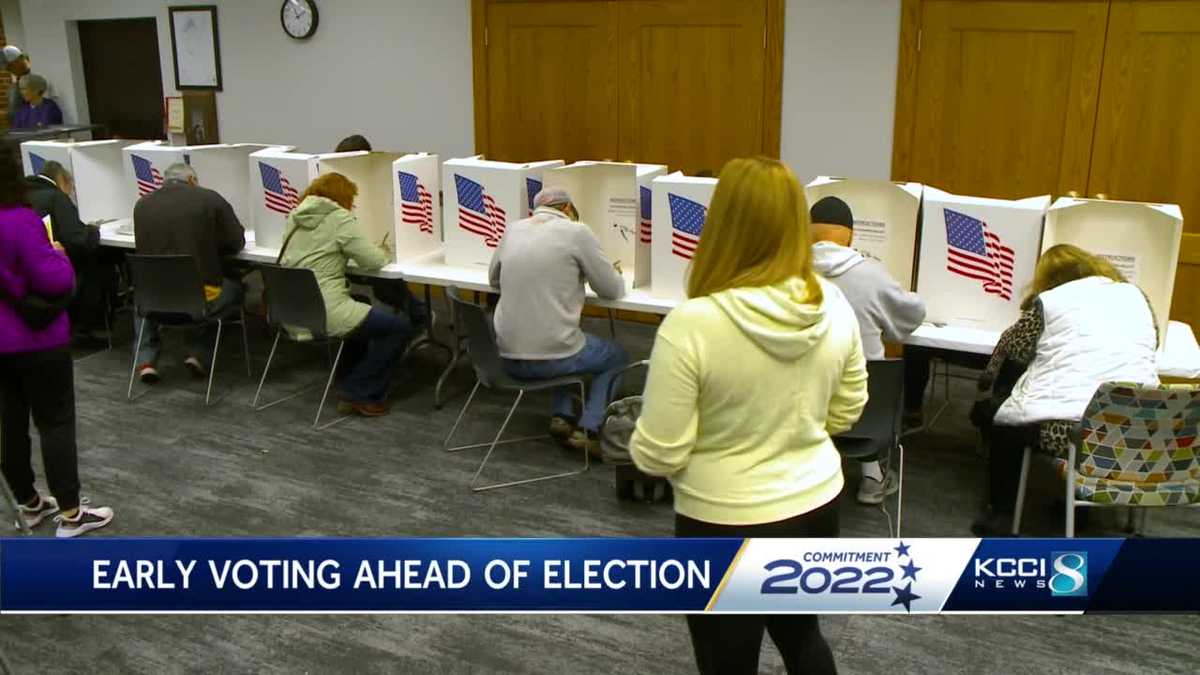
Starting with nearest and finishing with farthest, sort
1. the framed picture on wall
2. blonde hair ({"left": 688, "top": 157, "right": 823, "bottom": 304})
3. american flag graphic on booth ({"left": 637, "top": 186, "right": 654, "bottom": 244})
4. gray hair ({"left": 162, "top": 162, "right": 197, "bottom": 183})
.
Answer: blonde hair ({"left": 688, "top": 157, "right": 823, "bottom": 304}) → american flag graphic on booth ({"left": 637, "top": 186, "right": 654, "bottom": 244}) → gray hair ({"left": 162, "top": 162, "right": 197, "bottom": 183}) → the framed picture on wall

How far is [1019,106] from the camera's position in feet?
16.0

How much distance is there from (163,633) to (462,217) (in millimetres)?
2229

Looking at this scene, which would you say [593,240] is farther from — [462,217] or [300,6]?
[300,6]

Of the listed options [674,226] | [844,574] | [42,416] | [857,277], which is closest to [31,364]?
[42,416]

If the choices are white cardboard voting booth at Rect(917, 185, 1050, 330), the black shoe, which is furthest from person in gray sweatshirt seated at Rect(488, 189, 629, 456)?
the black shoe

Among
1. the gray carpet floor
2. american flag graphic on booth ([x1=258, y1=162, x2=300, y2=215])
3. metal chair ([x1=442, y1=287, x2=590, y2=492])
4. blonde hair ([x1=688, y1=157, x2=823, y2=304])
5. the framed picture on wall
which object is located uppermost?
the framed picture on wall

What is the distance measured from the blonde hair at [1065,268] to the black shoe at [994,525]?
0.69m

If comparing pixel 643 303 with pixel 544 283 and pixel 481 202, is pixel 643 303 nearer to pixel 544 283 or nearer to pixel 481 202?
pixel 544 283

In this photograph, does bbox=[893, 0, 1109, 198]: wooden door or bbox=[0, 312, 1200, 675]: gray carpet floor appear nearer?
bbox=[0, 312, 1200, 675]: gray carpet floor

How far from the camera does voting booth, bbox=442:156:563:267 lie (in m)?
4.27

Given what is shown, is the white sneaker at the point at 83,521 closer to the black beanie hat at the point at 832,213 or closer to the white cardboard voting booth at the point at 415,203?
the white cardboard voting booth at the point at 415,203

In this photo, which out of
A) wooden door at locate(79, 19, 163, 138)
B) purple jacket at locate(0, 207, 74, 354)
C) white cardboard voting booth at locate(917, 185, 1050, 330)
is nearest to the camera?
purple jacket at locate(0, 207, 74, 354)

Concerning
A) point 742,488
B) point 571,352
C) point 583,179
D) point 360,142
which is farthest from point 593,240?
point 742,488

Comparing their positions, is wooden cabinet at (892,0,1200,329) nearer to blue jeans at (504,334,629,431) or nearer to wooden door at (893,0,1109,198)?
wooden door at (893,0,1109,198)
